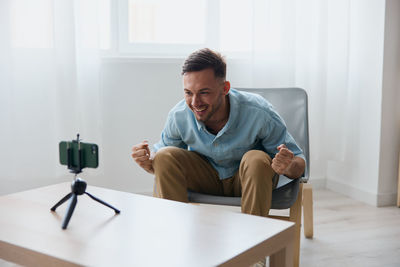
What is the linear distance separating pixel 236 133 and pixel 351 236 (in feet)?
3.03

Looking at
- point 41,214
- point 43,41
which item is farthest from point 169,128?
point 43,41

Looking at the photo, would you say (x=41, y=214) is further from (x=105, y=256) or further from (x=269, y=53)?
(x=269, y=53)

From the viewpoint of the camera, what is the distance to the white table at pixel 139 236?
1.09 metres

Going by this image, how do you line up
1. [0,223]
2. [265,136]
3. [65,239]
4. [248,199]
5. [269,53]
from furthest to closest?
[269,53] < [265,136] < [248,199] < [0,223] < [65,239]

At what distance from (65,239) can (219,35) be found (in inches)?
85.7

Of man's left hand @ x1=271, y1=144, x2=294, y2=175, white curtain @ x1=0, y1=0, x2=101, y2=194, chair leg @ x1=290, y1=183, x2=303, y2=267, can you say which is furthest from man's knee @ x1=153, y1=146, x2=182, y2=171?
white curtain @ x1=0, y1=0, x2=101, y2=194

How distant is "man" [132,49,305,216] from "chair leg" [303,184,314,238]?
1.48ft

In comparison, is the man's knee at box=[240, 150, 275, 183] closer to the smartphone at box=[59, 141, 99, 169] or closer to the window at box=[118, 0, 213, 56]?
the smartphone at box=[59, 141, 99, 169]

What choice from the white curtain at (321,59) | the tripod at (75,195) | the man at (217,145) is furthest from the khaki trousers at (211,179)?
the white curtain at (321,59)

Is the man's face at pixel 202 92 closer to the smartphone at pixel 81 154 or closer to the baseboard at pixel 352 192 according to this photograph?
the smartphone at pixel 81 154

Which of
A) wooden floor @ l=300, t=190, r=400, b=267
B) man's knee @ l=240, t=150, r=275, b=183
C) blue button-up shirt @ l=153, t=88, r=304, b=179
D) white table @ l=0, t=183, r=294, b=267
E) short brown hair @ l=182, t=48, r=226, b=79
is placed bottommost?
wooden floor @ l=300, t=190, r=400, b=267

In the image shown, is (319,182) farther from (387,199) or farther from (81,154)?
(81,154)

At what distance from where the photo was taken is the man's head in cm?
182

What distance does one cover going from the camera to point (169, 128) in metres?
2.00
